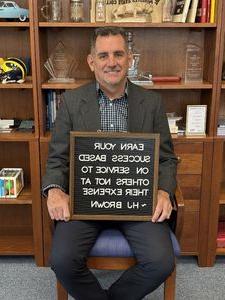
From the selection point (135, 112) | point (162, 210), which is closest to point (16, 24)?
point (135, 112)

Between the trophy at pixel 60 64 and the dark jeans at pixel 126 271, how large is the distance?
3.30 ft

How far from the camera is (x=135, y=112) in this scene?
6.92 feet

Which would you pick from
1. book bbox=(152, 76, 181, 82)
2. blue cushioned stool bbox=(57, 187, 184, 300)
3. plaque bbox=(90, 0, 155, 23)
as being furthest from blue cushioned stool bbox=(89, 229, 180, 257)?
plaque bbox=(90, 0, 155, 23)

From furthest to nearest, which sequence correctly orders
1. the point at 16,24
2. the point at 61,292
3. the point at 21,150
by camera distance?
the point at 21,150 < the point at 16,24 < the point at 61,292

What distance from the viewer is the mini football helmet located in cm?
243

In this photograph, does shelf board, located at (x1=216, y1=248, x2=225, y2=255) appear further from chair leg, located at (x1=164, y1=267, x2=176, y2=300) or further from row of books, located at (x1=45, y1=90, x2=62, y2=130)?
row of books, located at (x1=45, y1=90, x2=62, y2=130)

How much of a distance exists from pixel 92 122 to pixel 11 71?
2.20 feet

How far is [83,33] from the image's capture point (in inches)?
104

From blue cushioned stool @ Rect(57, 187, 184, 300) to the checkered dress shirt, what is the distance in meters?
0.46

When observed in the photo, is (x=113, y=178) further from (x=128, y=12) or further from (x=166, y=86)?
(x=128, y=12)

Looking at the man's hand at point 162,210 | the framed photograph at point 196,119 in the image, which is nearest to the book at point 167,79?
the framed photograph at point 196,119

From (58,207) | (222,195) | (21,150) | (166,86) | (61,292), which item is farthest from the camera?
(21,150)

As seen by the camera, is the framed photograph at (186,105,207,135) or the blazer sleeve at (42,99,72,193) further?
the framed photograph at (186,105,207,135)

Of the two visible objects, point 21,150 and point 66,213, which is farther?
point 21,150
